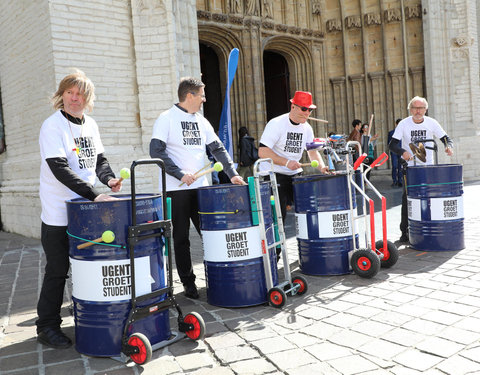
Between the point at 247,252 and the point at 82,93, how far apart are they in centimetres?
171

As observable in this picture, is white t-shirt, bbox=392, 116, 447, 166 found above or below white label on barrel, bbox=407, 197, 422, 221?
above

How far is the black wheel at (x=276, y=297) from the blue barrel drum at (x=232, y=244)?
11 cm

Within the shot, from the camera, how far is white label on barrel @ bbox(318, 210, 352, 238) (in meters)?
4.62

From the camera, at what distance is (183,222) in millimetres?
4254

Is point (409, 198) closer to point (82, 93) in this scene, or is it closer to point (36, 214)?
point (82, 93)

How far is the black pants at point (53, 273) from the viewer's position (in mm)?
3268

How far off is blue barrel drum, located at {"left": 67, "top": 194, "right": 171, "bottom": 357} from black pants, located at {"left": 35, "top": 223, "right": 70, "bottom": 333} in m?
0.23

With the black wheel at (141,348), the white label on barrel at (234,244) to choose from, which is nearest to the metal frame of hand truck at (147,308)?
the black wheel at (141,348)

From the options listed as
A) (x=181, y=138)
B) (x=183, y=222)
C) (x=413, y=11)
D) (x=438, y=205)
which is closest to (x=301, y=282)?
(x=183, y=222)

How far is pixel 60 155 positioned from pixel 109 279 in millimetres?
852

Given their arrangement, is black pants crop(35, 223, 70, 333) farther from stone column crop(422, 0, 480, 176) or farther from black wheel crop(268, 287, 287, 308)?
stone column crop(422, 0, 480, 176)

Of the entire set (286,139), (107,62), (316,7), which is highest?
(316,7)

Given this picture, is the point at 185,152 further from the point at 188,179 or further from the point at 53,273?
the point at 53,273

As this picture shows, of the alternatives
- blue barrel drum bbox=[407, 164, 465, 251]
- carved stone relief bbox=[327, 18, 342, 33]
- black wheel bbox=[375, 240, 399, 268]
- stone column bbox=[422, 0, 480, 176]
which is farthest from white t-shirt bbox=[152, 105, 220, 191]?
carved stone relief bbox=[327, 18, 342, 33]
